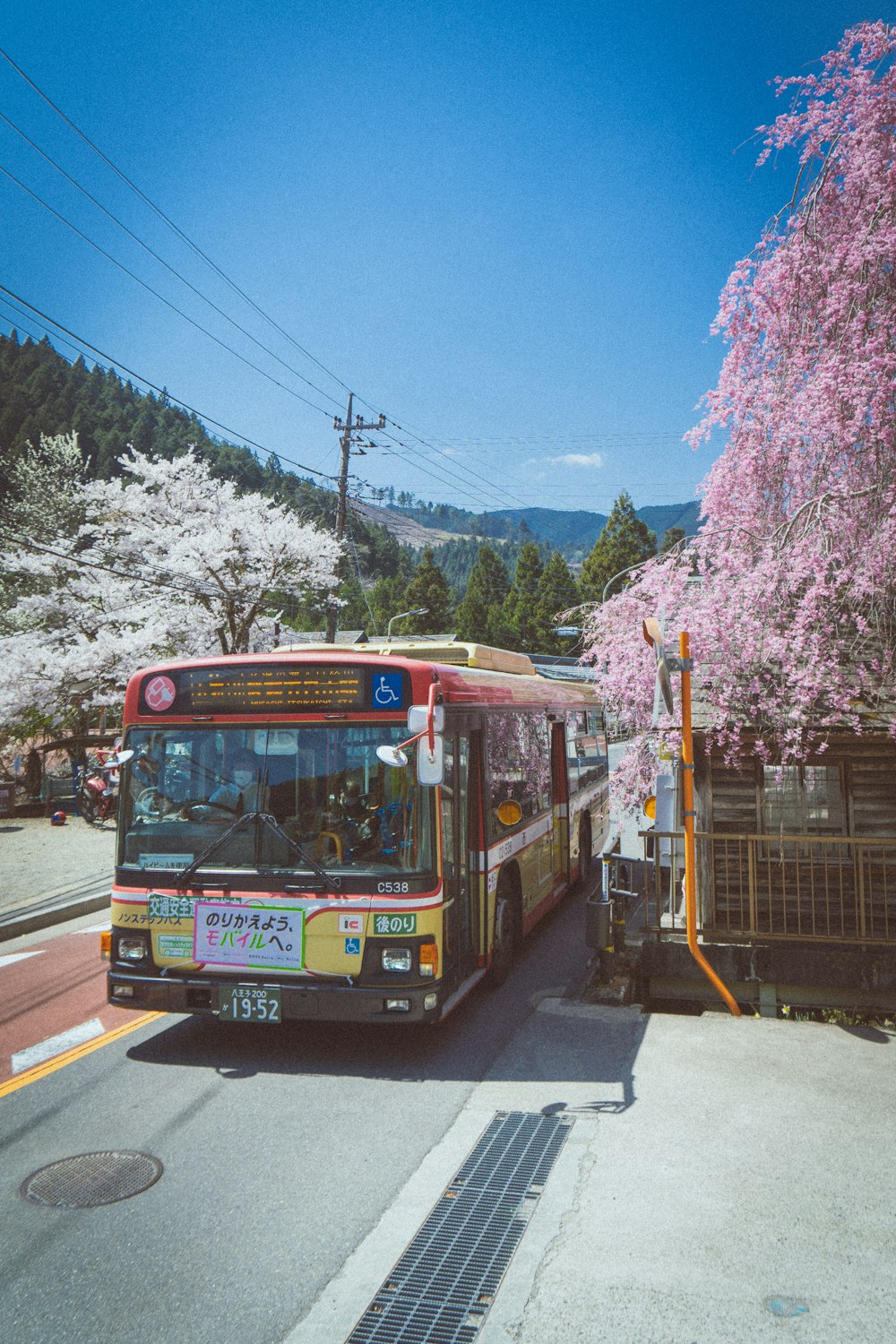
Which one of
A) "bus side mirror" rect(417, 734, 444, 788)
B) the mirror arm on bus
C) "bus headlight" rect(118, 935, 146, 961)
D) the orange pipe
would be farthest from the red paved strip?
the orange pipe

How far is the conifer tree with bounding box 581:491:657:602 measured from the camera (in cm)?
6481

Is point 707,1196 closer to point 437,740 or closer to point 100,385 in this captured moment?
point 437,740

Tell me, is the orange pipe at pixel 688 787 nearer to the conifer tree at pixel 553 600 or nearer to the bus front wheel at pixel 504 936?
the bus front wheel at pixel 504 936

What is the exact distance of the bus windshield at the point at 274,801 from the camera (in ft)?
23.1

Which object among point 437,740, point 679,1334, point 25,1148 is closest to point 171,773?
point 437,740

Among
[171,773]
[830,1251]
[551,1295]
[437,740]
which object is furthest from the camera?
[171,773]

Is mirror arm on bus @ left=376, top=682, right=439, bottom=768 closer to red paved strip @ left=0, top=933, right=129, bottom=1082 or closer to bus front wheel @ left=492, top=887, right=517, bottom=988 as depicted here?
bus front wheel @ left=492, top=887, right=517, bottom=988

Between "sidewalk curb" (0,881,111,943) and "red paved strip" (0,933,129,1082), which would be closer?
"red paved strip" (0,933,129,1082)

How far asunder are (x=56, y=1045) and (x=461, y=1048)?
3.28 metres

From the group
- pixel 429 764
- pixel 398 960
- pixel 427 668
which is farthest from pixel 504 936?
pixel 429 764

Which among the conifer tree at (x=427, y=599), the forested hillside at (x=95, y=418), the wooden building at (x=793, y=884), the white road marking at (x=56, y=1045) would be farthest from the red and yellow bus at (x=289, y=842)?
the conifer tree at (x=427, y=599)

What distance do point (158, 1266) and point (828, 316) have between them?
10.5m

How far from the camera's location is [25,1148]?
5.75 metres

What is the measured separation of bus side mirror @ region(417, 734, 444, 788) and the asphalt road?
2.19 metres
